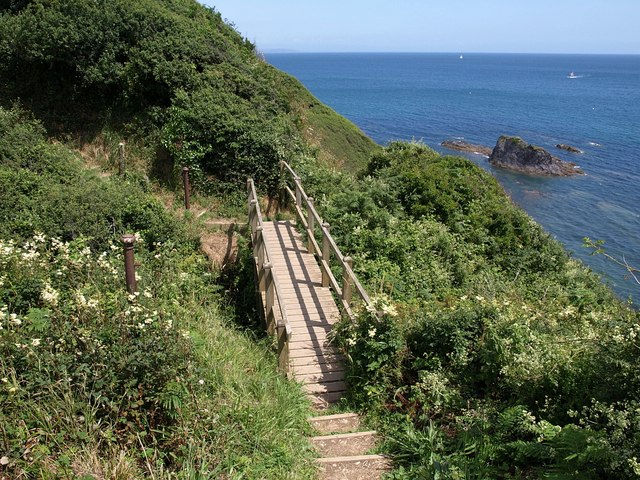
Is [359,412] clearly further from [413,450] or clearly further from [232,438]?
[232,438]

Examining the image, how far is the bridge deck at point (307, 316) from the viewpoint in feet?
23.0

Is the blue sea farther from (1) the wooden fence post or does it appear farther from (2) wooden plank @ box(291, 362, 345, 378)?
(1) the wooden fence post

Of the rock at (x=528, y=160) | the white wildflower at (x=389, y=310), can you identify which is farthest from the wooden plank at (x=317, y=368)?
the rock at (x=528, y=160)

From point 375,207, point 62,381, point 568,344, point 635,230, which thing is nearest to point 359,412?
point 568,344

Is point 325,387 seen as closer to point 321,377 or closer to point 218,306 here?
point 321,377

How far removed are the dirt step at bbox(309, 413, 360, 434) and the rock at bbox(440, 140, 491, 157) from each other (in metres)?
48.8

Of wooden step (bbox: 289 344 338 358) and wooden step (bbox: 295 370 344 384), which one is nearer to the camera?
wooden step (bbox: 295 370 344 384)

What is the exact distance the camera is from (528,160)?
149 ft

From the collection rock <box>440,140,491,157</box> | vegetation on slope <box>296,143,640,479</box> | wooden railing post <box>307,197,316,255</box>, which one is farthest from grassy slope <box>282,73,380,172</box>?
rock <box>440,140,491,157</box>

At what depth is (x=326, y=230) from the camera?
964 cm

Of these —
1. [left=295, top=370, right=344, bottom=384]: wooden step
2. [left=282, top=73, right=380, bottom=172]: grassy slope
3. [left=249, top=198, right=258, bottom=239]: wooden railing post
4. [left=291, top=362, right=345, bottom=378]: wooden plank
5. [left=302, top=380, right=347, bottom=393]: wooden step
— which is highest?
[left=282, top=73, right=380, bottom=172]: grassy slope

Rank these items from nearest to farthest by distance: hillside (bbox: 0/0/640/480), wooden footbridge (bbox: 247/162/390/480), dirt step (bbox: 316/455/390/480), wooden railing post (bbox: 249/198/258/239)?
hillside (bbox: 0/0/640/480), dirt step (bbox: 316/455/390/480), wooden footbridge (bbox: 247/162/390/480), wooden railing post (bbox: 249/198/258/239)

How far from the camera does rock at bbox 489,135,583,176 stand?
4431 cm

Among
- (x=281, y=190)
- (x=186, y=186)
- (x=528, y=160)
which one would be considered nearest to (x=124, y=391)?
(x=186, y=186)
